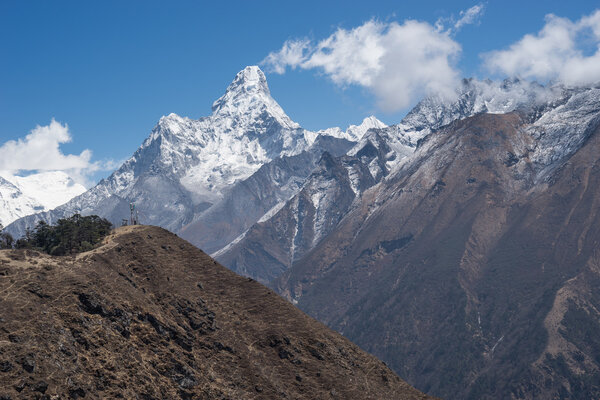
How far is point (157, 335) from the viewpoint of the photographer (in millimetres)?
120812

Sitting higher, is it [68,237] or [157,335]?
[68,237]

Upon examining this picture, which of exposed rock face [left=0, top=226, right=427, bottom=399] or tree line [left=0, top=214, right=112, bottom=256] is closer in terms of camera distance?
exposed rock face [left=0, top=226, right=427, bottom=399]

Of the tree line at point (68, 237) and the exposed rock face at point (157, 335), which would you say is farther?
the tree line at point (68, 237)

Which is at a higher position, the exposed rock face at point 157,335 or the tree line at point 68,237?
the tree line at point 68,237

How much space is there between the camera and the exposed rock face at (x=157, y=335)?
101312mm

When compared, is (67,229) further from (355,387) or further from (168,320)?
(355,387)

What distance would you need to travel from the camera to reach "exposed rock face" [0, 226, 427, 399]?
101312 millimetres

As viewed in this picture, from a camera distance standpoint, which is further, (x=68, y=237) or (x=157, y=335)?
(x=68, y=237)

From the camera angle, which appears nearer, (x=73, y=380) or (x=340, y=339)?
(x=73, y=380)

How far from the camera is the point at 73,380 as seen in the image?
98312 mm

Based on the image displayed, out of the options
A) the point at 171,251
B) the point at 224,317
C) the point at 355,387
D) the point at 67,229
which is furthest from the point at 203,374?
the point at 67,229

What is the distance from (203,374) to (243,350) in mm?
13408

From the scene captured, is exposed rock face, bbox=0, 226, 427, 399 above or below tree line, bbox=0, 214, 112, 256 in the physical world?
below

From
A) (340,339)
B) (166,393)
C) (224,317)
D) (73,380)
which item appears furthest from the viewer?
(340,339)
